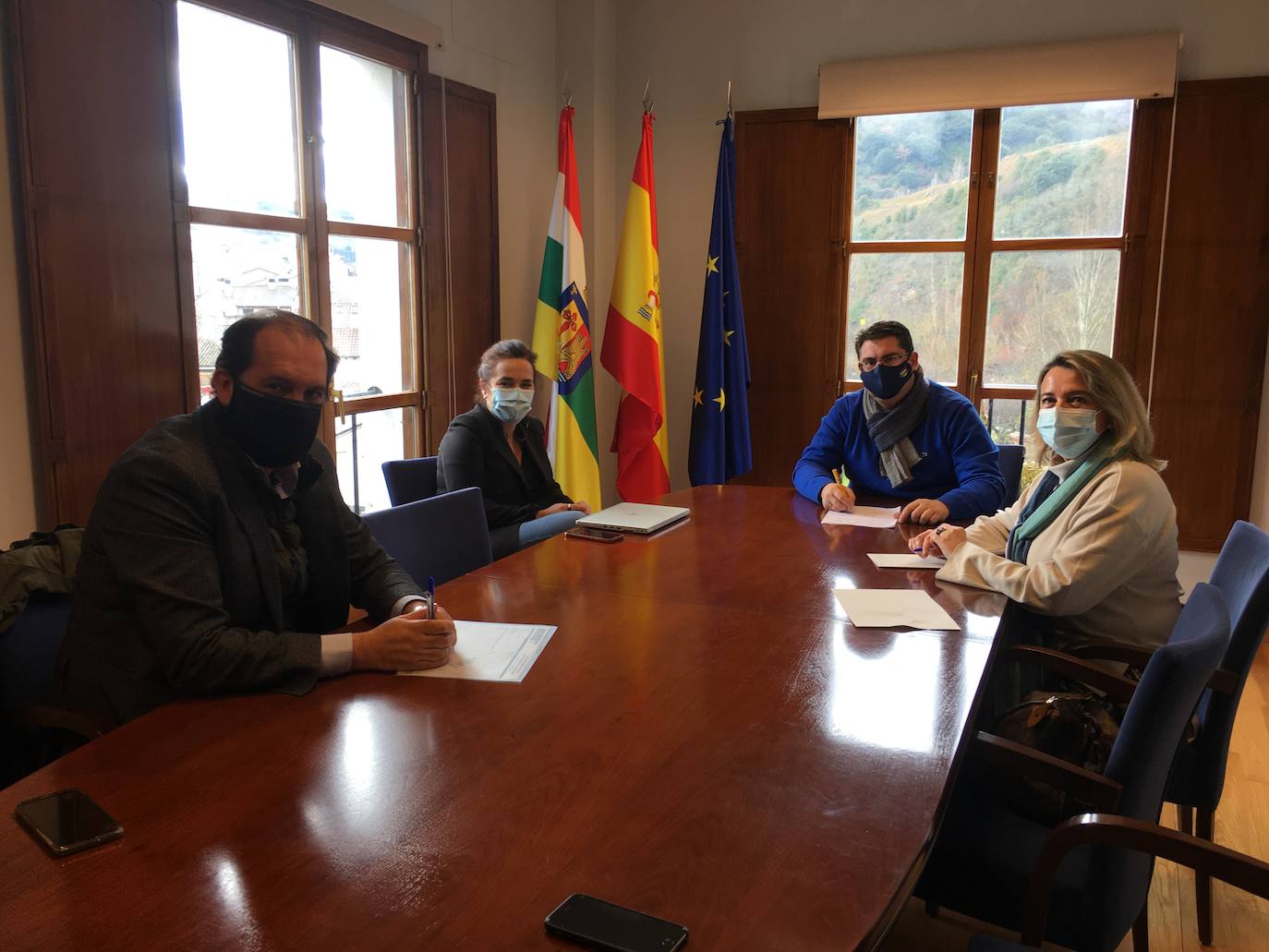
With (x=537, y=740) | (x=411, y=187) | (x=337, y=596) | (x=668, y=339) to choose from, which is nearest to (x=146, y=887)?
(x=537, y=740)

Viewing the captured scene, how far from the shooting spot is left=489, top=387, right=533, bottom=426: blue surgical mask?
320 centimetres

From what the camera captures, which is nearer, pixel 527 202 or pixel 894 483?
pixel 894 483

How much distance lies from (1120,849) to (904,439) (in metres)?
2.05

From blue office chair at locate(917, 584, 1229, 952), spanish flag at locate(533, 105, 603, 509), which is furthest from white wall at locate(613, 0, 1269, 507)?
blue office chair at locate(917, 584, 1229, 952)

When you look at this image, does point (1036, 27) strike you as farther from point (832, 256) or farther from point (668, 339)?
point (668, 339)

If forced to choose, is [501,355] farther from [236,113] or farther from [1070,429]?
[1070,429]

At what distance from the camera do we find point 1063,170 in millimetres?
4238

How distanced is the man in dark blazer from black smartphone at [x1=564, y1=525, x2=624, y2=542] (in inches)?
36.1

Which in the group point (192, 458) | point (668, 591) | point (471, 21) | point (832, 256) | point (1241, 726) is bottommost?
point (1241, 726)

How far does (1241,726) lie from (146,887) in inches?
136

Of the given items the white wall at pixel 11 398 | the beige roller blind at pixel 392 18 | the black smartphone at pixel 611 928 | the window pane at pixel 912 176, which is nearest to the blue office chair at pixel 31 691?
the white wall at pixel 11 398

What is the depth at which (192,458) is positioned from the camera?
1.57m

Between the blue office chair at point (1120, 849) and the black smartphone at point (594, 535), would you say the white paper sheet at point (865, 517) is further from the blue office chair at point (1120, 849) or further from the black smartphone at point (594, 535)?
the blue office chair at point (1120, 849)

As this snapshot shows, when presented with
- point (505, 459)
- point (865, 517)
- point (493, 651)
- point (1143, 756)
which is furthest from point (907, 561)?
point (505, 459)
